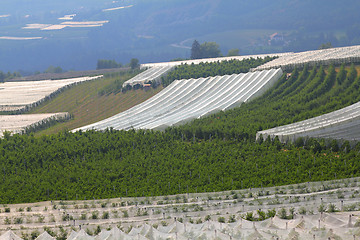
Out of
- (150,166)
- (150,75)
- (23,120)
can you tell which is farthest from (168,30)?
(150,166)

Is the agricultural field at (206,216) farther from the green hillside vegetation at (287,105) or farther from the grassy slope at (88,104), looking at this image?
the grassy slope at (88,104)

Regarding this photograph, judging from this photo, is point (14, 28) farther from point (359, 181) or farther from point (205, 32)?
point (359, 181)

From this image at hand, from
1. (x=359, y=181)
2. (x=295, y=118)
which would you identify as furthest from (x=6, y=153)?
(x=359, y=181)

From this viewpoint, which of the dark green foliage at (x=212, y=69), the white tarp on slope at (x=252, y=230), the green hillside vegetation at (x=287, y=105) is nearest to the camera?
the white tarp on slope at (x=252, y=230)

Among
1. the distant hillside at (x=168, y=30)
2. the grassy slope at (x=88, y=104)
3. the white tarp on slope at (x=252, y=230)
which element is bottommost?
the white tarp on slope at (x=252, y=230)

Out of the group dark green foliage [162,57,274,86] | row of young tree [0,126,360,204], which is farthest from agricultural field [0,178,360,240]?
dark green foliage [162,57,274,86]

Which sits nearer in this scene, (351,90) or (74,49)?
(351,90)

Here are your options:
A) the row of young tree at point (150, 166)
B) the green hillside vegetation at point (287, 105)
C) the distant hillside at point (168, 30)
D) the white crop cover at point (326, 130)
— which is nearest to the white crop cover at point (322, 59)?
the green hillside vegetation at point (287, 105)
